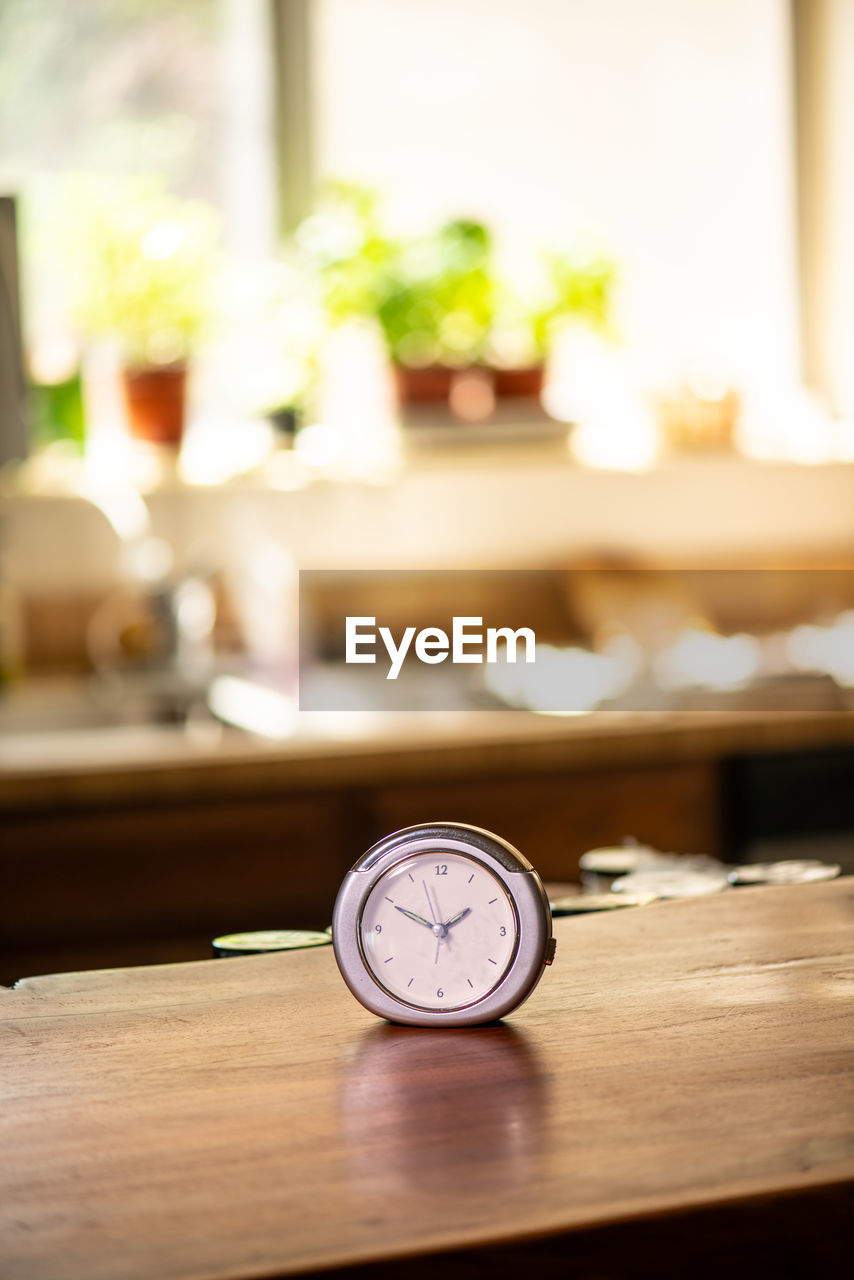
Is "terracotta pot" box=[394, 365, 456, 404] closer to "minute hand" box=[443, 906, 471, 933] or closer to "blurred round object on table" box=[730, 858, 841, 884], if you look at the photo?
"blurred round object on table" box=[730, 858, 841, 884]

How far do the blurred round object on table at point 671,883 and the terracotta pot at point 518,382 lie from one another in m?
2.12

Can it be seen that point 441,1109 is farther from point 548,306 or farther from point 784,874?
point 548,306

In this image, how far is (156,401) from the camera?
330cm

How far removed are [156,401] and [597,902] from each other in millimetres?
2212

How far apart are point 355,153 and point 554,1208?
10.6 ft

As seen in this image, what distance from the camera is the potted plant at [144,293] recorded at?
10.9 feet

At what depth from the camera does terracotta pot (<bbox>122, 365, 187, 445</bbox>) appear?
3.29 m

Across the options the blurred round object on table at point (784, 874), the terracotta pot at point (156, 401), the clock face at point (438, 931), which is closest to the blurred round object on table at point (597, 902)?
the blurred round object on table at point (784, 874)

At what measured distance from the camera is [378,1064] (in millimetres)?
951

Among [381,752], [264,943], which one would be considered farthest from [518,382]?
[264,943]

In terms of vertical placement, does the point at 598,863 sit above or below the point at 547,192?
below

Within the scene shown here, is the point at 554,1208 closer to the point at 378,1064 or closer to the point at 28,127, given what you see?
the point at 378,1064

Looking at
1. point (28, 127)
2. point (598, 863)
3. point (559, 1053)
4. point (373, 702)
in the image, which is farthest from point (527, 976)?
point (28, 127)

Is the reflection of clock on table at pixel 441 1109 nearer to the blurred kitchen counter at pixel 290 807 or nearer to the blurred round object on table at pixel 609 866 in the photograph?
the blurred round object on table at pixel 609 866
